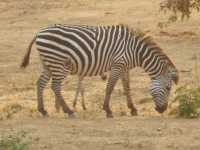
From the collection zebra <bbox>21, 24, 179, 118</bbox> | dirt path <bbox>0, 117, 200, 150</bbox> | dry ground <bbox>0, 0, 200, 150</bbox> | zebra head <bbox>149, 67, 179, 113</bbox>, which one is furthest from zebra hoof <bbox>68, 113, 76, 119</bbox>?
zebra head <bbox>149, 67, 179, 113</bbox>

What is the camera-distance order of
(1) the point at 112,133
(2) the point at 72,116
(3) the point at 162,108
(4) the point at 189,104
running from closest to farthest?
(1) the point at 112,133, (4) the point at 189,104, (2) the point at 72,116, (3) the point at 162,108

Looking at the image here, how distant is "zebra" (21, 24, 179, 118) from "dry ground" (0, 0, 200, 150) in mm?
398

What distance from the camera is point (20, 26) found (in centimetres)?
2342

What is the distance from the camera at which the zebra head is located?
12.2 meters

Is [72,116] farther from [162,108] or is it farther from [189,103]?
[189,103]

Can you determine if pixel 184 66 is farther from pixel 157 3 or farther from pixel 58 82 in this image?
pixel 157 3

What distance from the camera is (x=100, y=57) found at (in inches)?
472

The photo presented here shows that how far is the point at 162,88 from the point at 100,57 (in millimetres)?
1134

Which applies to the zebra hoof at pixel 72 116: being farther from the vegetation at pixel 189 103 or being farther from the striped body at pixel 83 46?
the vegetation at pixel 189 103

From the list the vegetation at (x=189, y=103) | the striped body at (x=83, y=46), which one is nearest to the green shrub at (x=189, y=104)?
the vegetation at (x=189, y=103)

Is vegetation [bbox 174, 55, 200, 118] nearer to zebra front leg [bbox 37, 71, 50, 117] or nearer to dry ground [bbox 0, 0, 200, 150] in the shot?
dry ground [bbox 0, 0, 200, 150]

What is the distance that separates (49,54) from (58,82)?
45 cm

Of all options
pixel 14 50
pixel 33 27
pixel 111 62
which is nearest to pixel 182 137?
pixel 111 62

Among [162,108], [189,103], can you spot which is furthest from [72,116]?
[189,103]
